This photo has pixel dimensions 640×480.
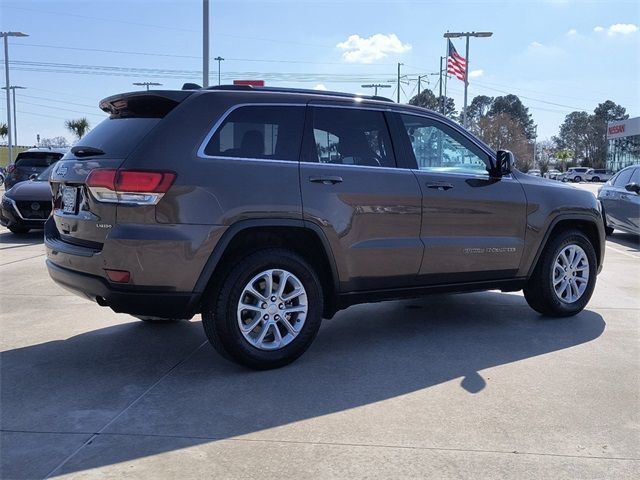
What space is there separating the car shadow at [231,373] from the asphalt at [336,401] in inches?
0.6

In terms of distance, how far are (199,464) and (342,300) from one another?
6.16ft

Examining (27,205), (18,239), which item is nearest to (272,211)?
(27,205)

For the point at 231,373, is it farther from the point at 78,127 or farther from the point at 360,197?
the point at 78,127

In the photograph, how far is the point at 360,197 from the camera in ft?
14.9

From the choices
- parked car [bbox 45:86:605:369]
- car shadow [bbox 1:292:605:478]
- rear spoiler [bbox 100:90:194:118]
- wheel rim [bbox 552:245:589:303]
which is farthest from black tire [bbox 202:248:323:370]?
wheel rim [bbox 552:245:589:303]

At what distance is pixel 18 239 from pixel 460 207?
938 cm

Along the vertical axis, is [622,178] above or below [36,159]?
below

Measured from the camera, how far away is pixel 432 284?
5062 millimetres

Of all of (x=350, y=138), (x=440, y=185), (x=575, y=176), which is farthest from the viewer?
(x=575, y=176)

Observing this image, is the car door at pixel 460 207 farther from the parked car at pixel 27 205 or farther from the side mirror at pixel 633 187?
the parked car at pixel 27 205

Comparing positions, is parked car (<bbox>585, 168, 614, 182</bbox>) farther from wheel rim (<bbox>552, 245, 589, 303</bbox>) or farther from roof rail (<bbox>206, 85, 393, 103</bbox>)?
roof rail (<bbox>206, 85, 393, 103</bbox>)

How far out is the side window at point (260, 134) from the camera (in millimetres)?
4152

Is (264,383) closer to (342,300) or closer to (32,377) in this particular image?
(342,300)

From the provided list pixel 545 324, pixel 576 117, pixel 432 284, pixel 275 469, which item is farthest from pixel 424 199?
pixel 576 117
